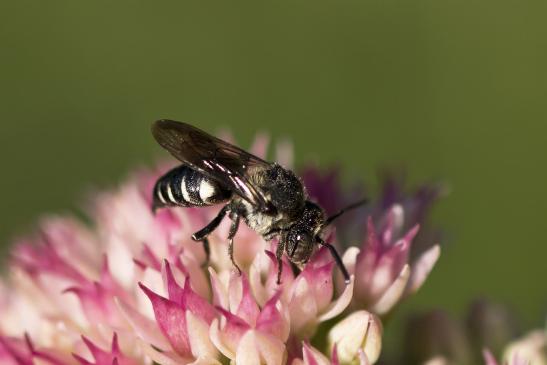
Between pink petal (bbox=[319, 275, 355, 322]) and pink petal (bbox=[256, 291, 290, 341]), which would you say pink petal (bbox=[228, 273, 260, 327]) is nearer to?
pink petal (bbox=[256, 291, 290, 341])

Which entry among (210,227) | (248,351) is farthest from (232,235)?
(248,351)

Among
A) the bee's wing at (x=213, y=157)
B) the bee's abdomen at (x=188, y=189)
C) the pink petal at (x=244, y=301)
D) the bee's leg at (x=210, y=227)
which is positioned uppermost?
the bee's wing at (x=213, y=157)

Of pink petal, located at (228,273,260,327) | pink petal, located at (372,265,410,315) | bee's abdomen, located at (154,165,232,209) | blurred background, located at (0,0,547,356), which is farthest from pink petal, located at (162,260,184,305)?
blurred background, located at (0,0,547,356)

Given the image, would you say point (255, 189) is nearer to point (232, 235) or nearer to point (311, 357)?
point (232, 235)

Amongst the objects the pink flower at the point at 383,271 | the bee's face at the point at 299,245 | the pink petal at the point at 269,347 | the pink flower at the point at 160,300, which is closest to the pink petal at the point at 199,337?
the pink flower at the point at 160,300

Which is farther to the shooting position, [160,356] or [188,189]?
[188,189]

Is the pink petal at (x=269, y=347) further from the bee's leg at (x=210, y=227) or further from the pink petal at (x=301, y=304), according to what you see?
the bee's leg at (x=210, y=227)

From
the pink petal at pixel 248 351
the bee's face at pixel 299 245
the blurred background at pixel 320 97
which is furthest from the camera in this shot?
the blurred background at pixel 320 97
